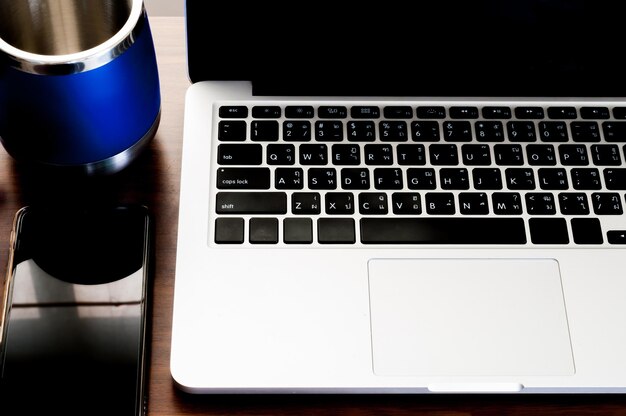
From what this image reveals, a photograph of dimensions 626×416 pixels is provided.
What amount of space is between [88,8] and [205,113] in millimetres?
108

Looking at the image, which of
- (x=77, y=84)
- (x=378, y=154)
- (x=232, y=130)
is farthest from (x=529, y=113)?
(x=77, y=84)

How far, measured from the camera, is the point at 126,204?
1.73 ft

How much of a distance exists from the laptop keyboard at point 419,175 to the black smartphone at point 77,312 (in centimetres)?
7

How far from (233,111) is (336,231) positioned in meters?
0.12

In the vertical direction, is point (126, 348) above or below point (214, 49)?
below

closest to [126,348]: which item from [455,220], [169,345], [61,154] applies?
[169,345]

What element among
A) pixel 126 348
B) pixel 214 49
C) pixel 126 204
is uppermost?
pixel 214 49

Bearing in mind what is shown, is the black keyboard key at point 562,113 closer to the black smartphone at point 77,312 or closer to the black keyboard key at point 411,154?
the black keyboard key at point 411,154

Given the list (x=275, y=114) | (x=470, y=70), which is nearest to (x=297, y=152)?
(x=275, y=114)

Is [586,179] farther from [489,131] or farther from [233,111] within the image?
[233,111]

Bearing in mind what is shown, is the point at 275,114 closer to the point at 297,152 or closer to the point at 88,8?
the point at 297,152

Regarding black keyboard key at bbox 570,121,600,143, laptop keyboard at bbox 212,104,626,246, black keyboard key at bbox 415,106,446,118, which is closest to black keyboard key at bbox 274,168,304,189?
laptop keyboard at bbox 212,104,626,246

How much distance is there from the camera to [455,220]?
507 millimetres


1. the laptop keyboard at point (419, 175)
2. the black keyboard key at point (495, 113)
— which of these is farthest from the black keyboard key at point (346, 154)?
the black keyboard key at point (495, 113)
